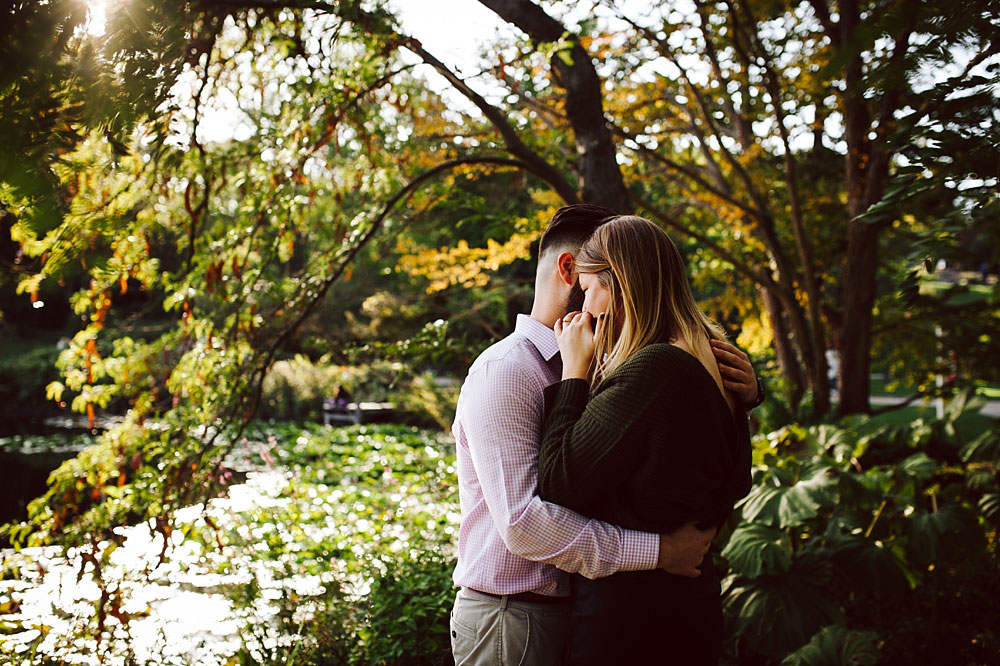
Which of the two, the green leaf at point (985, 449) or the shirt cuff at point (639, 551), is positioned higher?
the shirt cuff at point (639, 551)

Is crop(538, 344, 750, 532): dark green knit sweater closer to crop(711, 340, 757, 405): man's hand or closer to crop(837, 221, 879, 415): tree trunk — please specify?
crop(711, 340, 757, 405): man's hand

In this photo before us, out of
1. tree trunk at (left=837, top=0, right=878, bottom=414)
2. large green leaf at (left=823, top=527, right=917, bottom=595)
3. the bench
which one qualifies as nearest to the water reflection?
large green leaf at (left=823, top=527, right=917, bottom=595)

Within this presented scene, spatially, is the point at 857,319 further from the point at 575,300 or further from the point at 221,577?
the point at 575,300

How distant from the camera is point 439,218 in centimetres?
1513

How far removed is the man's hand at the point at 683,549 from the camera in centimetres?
167

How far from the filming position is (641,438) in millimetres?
1588

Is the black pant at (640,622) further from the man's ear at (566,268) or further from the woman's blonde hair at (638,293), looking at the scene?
the man's ear at (566,268)

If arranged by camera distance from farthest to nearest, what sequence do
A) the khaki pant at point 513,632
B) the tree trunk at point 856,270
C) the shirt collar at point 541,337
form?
the tree trunk at point 856,270
the shirt collar at point 541,337
the khaki pant at point 513,632

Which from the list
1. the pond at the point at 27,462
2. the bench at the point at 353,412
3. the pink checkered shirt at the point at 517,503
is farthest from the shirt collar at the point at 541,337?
the bench at the point at 353,412

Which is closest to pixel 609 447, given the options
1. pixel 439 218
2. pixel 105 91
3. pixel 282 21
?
pixel 105 91

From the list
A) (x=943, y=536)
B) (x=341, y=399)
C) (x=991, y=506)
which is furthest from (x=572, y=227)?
(x=341, y=399)

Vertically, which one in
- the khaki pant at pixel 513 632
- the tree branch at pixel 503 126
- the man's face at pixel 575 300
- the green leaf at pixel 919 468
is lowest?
the green leaf at pixel 919 468

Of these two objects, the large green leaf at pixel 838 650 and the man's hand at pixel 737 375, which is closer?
the man's hand at pixel 737 375

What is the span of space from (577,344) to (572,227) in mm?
449
